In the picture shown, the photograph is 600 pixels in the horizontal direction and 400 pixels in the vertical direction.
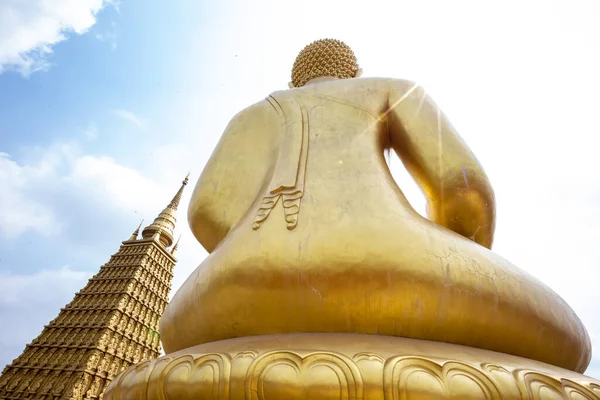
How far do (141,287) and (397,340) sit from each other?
20.4 m

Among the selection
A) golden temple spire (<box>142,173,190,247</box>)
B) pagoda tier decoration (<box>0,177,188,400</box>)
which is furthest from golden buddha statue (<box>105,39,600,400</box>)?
golden temple spire (<box>142,173,190,247</box>)

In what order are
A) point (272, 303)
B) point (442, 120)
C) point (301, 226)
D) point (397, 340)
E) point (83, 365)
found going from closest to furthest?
point (397, 340), point (272, 303), point (301, 226), point (442, 120), point (83, 365)

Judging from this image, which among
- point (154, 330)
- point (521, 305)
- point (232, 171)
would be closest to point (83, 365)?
point (154, 330)

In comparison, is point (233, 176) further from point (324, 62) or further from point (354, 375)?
point (354, 375)

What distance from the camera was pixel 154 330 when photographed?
1975 centimetres

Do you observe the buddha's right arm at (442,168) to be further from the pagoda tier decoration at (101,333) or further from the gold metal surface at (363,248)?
the pagoda tier decoration at (101,333)

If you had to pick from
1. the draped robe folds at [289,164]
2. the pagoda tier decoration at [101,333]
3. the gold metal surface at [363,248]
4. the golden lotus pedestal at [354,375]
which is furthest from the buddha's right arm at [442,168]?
the pagoda tier decoration at [101,333]

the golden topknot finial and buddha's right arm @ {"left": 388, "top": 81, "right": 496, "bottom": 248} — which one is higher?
the golden topknot finial

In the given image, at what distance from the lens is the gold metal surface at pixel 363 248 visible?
1.37 metres

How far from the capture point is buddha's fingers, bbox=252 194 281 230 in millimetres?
1697

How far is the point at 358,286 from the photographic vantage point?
4.53 feet

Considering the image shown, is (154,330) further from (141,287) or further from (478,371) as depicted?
(478,371)

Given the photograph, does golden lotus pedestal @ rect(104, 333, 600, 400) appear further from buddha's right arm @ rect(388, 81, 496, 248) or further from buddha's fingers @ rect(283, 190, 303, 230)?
buddha's right arm @ rect(388, 81, 496, 248)

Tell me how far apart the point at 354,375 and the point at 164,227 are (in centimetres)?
2336
